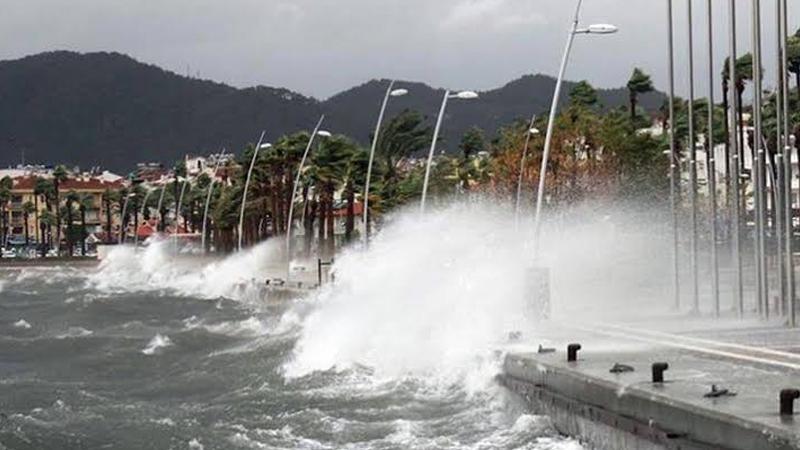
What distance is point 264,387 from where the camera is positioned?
29828 mm

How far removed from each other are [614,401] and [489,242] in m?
27.6

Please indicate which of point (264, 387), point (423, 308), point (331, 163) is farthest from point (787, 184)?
point (331, 163)

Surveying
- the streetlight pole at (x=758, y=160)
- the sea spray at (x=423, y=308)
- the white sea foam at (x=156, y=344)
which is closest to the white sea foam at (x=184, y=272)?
the white sea foam at (x=156, y=344)

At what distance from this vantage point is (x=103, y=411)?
2714cm

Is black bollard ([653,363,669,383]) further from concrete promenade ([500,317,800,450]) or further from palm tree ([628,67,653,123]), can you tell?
palm tree ([628,67,653,123])

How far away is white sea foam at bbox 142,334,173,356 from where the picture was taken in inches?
1626

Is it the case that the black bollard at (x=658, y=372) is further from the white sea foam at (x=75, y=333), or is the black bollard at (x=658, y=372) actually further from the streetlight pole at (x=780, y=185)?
the white sea foam at (x=75, y=333)

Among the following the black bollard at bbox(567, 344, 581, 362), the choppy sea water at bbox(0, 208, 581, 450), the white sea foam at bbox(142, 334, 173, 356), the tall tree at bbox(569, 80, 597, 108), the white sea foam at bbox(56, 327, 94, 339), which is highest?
the tall tree at bbox(569, 80, 597, 108)

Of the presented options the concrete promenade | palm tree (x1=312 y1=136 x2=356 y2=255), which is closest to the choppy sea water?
the concrete promenade

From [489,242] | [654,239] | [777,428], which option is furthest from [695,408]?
[654,239]

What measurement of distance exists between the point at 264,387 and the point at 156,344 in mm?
14603

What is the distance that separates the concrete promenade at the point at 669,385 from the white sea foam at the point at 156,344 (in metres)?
16.6

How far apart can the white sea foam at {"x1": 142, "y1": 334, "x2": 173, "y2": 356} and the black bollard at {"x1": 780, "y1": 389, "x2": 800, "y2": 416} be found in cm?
2747

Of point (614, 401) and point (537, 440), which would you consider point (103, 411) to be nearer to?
point (537, 440)
